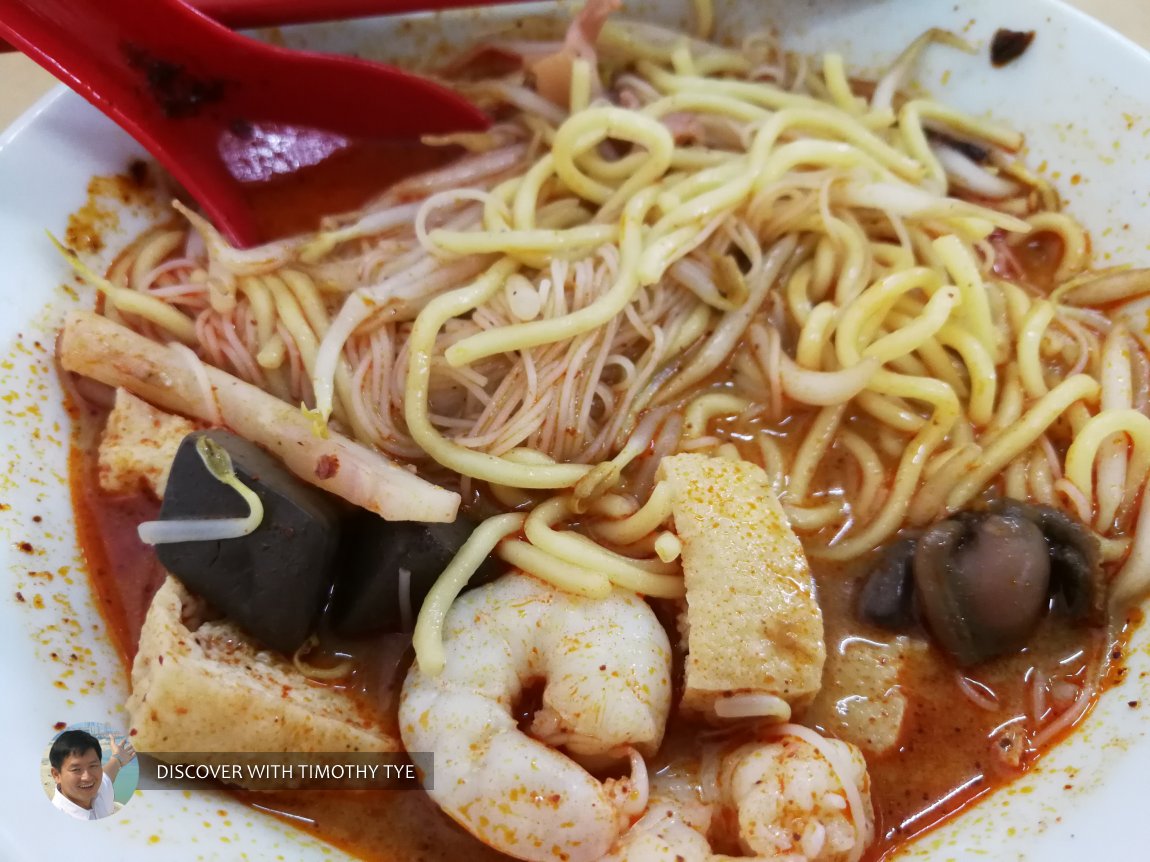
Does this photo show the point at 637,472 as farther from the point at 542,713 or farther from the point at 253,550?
the point at 253,550

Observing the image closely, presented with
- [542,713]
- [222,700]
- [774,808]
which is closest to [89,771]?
[222,700]

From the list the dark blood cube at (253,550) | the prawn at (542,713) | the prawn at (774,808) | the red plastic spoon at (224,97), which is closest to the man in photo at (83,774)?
the dark blood cube at (253,550)

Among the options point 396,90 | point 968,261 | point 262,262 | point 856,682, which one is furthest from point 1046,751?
point 396,90

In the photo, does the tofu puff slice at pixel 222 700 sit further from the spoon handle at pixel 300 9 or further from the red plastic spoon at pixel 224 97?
the spoon handle at pixel 300 9

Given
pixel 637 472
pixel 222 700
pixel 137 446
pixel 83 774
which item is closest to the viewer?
pixel 83 774

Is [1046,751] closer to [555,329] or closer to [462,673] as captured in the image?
[462,673]

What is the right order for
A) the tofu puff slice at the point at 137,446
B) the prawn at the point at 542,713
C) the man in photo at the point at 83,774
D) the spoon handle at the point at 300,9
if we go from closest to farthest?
the man in photo at the point at 83,774
the prawn at the point at 542,713
the tofu puff slice at the point at 137,446
the spoon handle at the point at 300,9

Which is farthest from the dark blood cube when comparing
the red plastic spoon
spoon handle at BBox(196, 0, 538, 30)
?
spoon handle at BBox(196, 0, 538, 30)
